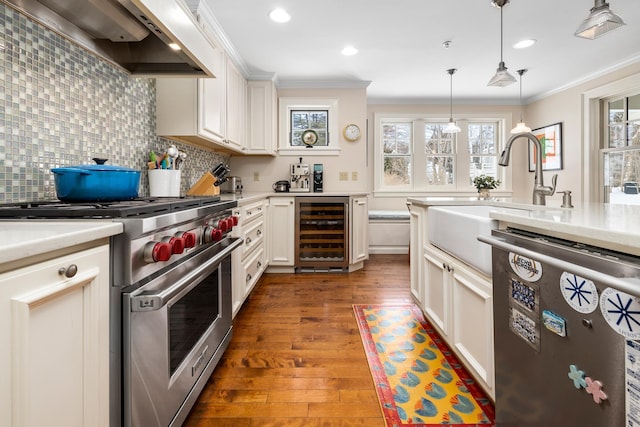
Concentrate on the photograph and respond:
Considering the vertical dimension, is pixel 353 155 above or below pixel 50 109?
above

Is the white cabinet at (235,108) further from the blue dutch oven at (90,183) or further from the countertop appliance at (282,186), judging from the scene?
the blue dutch oven at (90,183)

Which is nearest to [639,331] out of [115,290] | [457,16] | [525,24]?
[115,290]

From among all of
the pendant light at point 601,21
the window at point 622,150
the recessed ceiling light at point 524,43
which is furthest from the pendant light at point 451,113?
the pendant light at point 601,21

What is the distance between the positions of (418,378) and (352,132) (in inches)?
125

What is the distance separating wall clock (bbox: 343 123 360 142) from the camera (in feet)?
13.8

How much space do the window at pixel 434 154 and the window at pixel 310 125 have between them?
4.33ft

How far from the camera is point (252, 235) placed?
9.25 ft

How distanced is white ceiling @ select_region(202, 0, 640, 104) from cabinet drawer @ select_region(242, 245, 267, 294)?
1949 millimetres

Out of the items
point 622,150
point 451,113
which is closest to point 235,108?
point 451,113

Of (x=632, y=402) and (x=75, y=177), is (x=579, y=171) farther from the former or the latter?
(x=75, y=177)

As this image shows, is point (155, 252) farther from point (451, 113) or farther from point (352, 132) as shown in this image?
point (451, 113)

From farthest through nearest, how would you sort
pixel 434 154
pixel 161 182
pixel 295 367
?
pixel 434 154 → pixel 161 182 → pixel 295 367

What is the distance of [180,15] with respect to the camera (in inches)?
56.6

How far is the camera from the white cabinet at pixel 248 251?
228 cm
